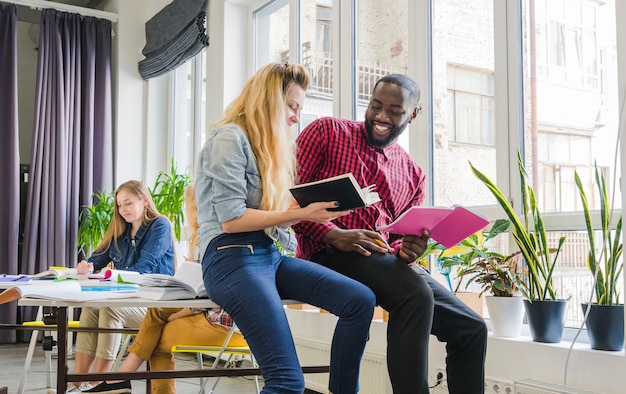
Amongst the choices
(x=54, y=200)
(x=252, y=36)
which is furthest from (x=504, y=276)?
(x=54, y=200)

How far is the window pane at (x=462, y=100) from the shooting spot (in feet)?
9.61

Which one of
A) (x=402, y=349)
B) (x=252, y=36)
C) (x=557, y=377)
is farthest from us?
(x=252, y=36)

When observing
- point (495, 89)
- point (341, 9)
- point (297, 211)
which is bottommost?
point (297, 211)

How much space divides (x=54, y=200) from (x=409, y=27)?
3.42m

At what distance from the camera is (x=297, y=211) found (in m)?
1.83

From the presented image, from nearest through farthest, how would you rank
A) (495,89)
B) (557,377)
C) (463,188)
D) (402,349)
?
1. (402,349)
2. (557,377)
3. (495,89)
4. (463,188)

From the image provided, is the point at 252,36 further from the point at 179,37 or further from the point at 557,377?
the point at 557,377

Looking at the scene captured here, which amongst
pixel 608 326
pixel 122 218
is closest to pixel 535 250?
pixel 608 326

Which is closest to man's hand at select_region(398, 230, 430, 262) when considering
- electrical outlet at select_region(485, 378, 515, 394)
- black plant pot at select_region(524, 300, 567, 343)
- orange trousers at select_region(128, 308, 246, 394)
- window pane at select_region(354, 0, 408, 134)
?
black plant pot at select_region(524, 300, 567, 343)

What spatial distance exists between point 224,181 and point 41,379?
8.77 ft

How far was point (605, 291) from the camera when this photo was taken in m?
2.20

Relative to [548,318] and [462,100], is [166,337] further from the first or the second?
[462,100]

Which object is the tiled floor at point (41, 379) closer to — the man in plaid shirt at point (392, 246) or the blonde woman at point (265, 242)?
the man in plaid shirt at point (392, 246)

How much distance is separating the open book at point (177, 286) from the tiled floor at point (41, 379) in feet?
4.90
